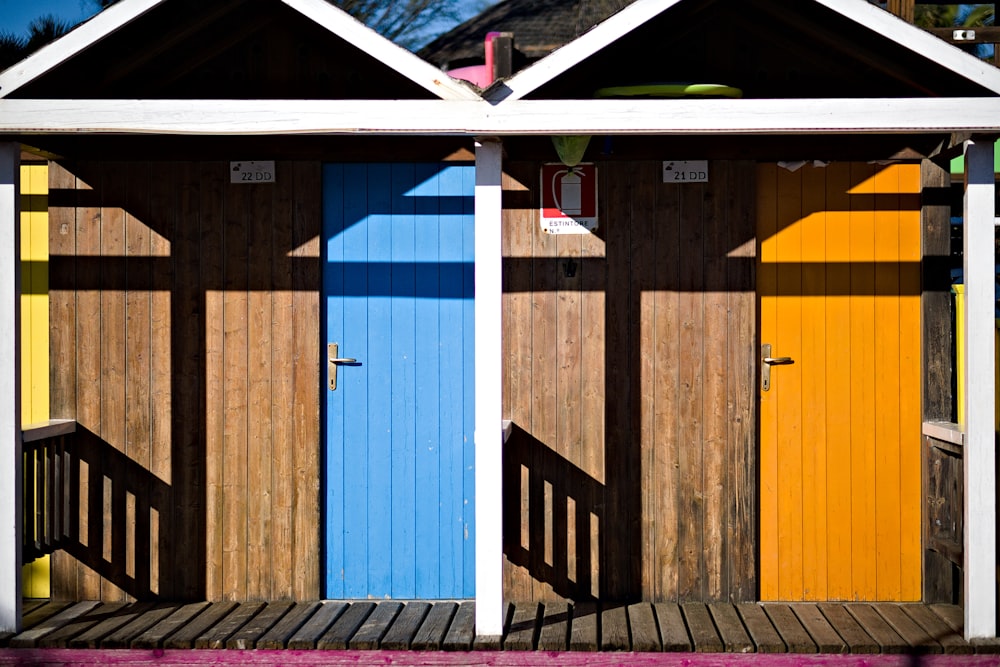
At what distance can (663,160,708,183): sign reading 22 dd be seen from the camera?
5141 mm

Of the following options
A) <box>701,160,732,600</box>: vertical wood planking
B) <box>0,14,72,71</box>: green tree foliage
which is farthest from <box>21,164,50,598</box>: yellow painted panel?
<box>0,14,72,71</box>: green tree foliage

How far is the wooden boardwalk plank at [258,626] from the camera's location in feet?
14.8

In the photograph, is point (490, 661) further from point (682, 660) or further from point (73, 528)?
point (73, 528)

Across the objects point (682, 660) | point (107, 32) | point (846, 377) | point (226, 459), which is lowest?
point (682, 660)

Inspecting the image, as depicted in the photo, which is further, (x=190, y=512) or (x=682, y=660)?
(x=190, y=512)

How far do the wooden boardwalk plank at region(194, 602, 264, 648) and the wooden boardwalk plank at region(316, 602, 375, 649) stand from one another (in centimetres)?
44

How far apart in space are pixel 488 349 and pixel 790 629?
192cm

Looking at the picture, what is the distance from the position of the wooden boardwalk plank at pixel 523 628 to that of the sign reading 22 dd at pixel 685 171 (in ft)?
7.38

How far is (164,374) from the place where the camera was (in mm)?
5258

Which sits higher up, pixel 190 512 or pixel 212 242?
pixel 212 242

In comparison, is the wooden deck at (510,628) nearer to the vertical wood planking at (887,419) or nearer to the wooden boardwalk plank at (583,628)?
the wooden boardwalk plank at (583,628)

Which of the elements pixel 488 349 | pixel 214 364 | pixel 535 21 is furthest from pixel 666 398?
pixel 535 21

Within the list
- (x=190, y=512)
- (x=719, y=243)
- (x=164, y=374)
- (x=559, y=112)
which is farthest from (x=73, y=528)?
(x=719, y=243)

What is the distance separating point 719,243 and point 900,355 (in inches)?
42.9
